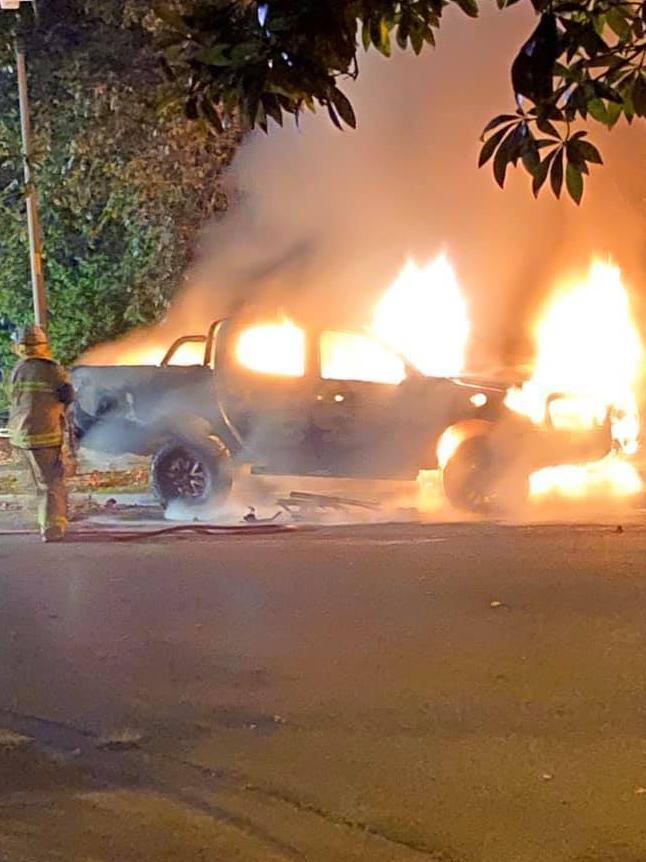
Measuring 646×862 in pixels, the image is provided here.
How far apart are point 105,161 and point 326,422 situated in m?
4.34

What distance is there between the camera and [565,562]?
8.93 meters

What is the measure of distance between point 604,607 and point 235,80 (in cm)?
483

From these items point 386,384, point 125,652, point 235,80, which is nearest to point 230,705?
point 125,652

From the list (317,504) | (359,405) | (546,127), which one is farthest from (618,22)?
(317,504)

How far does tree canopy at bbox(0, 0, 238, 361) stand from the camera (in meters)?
13.6

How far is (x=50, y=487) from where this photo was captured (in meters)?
10.1

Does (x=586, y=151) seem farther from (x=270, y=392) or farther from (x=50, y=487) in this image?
(x=270, y=392)

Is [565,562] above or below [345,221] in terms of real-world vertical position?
below

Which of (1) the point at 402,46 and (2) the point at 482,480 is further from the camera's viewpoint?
(2) the point at 482,480

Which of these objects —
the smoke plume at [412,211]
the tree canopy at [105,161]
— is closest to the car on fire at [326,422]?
the tree canopy at [105,161]

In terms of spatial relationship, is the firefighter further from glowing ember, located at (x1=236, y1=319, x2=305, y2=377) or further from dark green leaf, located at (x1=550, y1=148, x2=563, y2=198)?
dark green leaf, located at (x1=550, y1=148, x2=563, y2=198)

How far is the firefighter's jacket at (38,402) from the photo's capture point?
1002 cm

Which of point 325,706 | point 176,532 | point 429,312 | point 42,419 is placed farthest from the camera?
point 429,312

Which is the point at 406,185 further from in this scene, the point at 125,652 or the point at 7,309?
the point at 125,652
